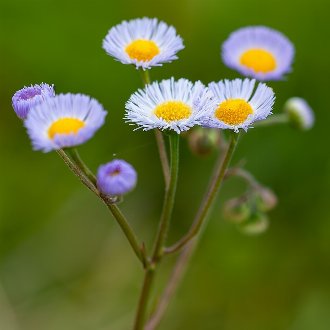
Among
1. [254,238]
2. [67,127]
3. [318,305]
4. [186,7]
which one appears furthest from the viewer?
[186,7]

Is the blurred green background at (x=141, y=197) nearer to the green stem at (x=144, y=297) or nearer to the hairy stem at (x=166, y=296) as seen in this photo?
the hairy stem at (x=166, y=296)

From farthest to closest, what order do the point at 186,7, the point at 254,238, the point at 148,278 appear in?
the point at 186,7 → the point at 254,238 → the point at 148,278

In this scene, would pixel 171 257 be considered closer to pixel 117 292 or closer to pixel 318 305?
pixel 117 292

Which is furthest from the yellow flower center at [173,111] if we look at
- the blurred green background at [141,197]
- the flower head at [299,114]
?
the blurred green background at [141,197]

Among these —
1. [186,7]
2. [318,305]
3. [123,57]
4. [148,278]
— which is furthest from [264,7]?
[148,278]

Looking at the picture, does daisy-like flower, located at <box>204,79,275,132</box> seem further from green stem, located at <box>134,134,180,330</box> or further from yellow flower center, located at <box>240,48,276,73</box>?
yellow flower center, located at <box>240,48,276,73</box>
